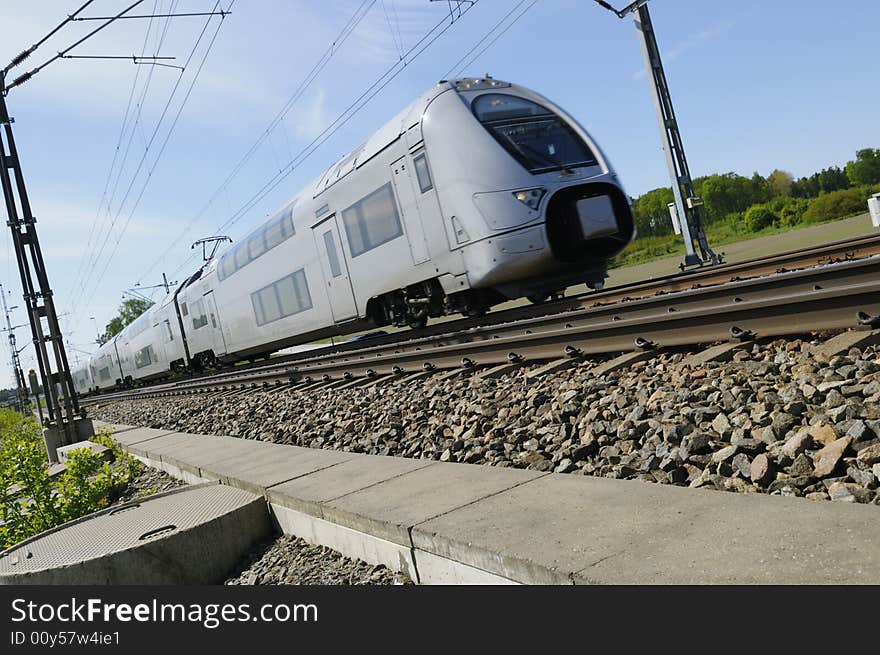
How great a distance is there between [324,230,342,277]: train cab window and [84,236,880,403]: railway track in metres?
2.46

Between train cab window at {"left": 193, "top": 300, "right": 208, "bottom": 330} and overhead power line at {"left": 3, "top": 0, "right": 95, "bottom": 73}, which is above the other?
overhead power line at {"left": 3, "top": 0, "right": 95, "bottom": 73}

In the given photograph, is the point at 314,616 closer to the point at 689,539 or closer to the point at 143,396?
the point at 689,539

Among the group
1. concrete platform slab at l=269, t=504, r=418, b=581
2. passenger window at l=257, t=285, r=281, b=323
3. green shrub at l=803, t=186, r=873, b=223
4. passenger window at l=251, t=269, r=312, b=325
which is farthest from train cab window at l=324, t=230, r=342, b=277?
green shrub at l=803, t=186, r=873, b=223

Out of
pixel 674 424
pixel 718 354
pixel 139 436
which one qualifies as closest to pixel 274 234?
pixel 139 436

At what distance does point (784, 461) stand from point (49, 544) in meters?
3.97

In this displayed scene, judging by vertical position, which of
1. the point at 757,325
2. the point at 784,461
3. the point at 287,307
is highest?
the point at 287,307

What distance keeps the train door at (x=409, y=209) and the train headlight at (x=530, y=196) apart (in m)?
1.49

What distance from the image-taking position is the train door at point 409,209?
994 centimetres

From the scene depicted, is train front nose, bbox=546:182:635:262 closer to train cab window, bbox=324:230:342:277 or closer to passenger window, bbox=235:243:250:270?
train cab window, bbox=324:230:342:277

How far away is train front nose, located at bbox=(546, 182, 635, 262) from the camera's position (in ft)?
30.6

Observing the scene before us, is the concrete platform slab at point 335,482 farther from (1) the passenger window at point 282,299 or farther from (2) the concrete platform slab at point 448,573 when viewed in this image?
(1) the passenger window at point 282,299

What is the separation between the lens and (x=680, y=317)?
17.5 ft

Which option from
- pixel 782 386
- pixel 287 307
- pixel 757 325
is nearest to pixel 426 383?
pixel 757 325

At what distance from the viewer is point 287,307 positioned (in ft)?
48.8
